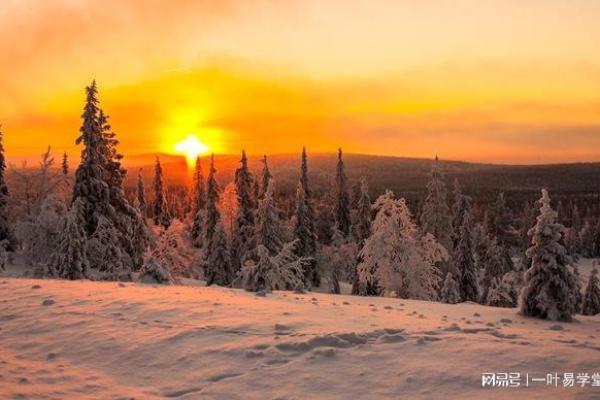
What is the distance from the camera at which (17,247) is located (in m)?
50.3

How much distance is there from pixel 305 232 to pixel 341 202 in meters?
18.9

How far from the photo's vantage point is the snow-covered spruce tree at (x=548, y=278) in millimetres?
13891

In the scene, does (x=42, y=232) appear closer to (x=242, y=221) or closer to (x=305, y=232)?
(x=242, y=221)

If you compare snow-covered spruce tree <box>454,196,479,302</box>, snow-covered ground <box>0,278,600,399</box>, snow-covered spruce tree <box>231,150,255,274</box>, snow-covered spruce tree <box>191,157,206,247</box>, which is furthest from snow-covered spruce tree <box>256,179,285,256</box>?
snow-covered ground <box>0,278,600,399</box>

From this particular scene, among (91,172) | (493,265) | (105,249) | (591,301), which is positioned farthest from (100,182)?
(493,265)

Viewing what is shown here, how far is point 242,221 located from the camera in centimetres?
5369

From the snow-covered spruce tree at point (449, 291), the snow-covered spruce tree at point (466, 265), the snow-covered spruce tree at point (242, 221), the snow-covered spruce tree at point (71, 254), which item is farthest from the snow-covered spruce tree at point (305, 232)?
the snow-covered spruce tree at point (71, 254)

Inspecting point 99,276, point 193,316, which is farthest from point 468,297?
point 193,316

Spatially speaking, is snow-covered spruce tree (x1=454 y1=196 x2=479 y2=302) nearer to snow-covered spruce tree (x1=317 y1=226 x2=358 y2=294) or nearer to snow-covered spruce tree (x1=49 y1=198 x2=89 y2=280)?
snow-covered spruce tree (x1=317 y1=226 x2=358 y2=294)

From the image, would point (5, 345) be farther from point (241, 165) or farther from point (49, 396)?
point (241, 165)

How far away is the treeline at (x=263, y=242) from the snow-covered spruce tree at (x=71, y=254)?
7 centimetres

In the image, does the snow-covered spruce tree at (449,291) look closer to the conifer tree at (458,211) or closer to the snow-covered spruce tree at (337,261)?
the conifer tree at (458,211)

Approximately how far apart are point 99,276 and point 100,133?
10.4m

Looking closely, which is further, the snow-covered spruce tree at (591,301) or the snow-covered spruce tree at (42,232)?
the snow-covered spruce tree at (591,301)
